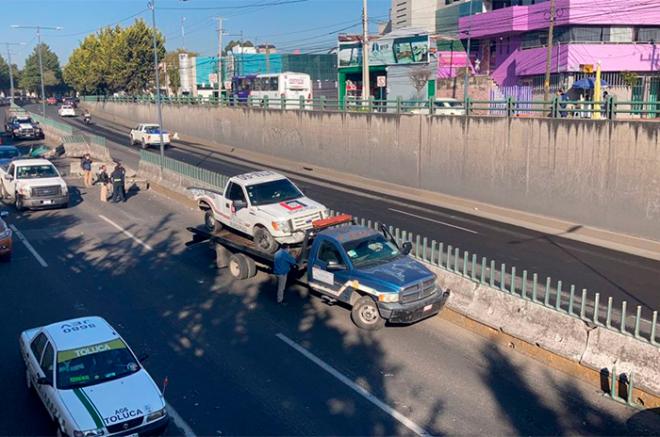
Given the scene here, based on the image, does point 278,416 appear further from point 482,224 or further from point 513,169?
point 513,169

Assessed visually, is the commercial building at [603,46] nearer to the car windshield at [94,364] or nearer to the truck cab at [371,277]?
the truck cab at [371,277]

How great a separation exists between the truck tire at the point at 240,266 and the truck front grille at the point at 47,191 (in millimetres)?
12344

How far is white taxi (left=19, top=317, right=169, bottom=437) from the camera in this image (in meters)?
8.30

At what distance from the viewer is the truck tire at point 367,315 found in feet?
41.1

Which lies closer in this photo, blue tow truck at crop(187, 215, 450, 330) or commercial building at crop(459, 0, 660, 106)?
blue tow truck at crop(187, 215, 450, 330)

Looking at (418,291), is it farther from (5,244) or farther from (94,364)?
(5,244)

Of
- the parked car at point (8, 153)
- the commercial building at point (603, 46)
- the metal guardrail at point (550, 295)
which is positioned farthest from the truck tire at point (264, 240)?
the commercial building at point (603, 46)

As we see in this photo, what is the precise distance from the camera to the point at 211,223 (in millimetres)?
19250

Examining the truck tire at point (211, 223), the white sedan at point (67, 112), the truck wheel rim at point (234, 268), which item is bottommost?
the truck wheel rim at point (234, 268)

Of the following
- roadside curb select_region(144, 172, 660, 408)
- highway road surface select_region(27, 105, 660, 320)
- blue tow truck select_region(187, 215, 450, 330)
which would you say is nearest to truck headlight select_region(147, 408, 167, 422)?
blue tow truck select_region(187, 215, 450, 330)

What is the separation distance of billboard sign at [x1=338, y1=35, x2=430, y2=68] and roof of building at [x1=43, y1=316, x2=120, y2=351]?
4808 cm

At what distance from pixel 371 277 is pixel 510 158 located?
16.6 meters

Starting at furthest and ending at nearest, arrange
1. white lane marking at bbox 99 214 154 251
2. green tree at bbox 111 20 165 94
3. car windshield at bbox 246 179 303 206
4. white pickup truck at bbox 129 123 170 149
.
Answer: green tree at bbox 111 20 165 94, white pickup truck at bbox 129 123 170 149, white lane marking at bbox 99 214 154 251, car windshield at bbox 246 179 303 206

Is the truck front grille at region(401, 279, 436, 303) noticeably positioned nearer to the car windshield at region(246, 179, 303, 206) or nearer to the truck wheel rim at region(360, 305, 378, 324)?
the truck wheel rim at region(360, 305, 378, 324)
